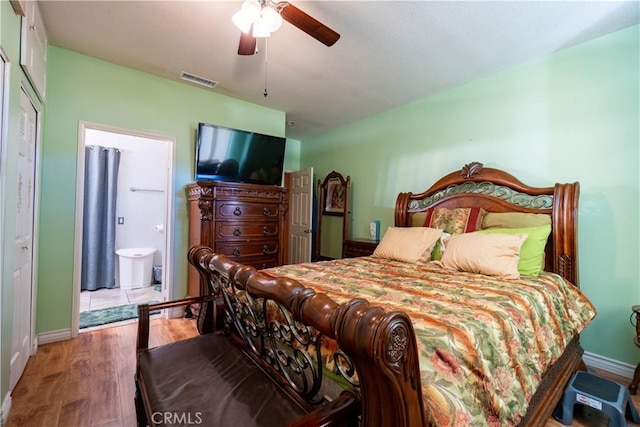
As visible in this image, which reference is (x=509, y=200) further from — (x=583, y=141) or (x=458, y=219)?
(x=583, y=141)

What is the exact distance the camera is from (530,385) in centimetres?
125

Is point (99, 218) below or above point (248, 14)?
below

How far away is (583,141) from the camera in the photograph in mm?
2359

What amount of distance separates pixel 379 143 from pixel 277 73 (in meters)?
1.72

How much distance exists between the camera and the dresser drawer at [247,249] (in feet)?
10.2

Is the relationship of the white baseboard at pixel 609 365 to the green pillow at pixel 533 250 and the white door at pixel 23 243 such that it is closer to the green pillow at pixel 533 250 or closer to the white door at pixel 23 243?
the green pillow at pixel 533 250

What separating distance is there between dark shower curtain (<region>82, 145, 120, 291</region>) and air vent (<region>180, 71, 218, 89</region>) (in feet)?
6.76

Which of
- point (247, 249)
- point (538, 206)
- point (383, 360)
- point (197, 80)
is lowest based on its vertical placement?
point (247, 249)

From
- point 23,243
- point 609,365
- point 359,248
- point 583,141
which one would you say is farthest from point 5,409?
point 583,141

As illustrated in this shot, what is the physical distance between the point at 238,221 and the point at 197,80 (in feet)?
5.39

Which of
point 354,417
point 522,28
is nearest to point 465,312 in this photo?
point 354,417

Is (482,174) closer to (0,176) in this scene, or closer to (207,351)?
(207,351)

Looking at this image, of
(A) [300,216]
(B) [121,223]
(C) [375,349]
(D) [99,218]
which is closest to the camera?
(C) [375,349]

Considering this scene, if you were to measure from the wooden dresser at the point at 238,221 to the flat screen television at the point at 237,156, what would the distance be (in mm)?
328
